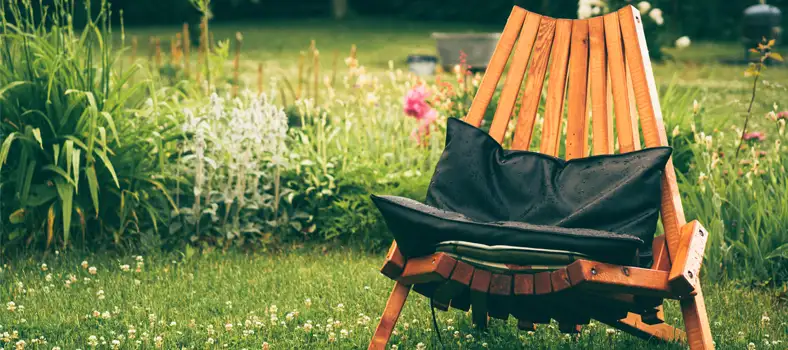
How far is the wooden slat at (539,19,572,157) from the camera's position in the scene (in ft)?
10.4

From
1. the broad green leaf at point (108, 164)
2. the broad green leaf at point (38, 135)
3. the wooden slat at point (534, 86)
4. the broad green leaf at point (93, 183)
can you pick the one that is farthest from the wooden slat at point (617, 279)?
the broad green leaf at point (38, 135)

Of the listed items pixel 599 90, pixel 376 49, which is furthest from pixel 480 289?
pixel 376 49

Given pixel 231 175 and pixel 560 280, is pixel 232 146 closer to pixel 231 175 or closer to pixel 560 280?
pixel 231 175

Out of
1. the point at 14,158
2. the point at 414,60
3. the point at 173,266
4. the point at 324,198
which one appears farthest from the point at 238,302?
the point at 414,60

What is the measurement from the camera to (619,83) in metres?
3.00

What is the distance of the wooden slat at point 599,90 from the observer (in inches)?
120

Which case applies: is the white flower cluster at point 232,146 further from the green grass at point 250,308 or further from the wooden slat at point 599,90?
the wooden slat at point 599,90

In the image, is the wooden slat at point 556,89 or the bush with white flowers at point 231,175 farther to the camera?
the bush with white flowers at point 231,175

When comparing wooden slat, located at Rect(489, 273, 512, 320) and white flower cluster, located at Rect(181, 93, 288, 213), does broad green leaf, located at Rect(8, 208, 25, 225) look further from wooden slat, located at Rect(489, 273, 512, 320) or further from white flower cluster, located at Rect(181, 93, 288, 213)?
wooden slat, located at Rect(489, 273, 512, 320)

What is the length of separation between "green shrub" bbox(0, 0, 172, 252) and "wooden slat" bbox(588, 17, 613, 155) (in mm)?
1800

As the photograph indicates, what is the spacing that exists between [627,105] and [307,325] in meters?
1.27

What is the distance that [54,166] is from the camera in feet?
12.2

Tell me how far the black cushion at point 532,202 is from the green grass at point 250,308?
46 centimetres

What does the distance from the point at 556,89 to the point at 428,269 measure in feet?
3.67
